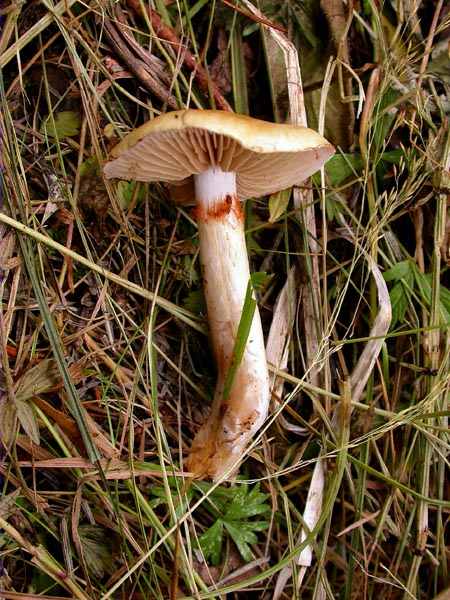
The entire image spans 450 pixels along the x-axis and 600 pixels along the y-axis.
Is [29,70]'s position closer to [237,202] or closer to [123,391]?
[237,202]

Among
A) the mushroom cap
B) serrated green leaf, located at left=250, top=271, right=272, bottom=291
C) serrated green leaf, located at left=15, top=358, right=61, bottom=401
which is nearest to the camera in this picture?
the mushroom cap

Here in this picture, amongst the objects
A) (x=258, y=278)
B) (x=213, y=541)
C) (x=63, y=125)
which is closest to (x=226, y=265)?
(x=258, y=278)

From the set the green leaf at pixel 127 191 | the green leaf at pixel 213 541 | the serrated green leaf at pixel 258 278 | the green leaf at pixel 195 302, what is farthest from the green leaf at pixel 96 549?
the green leaf at pixel 127 191

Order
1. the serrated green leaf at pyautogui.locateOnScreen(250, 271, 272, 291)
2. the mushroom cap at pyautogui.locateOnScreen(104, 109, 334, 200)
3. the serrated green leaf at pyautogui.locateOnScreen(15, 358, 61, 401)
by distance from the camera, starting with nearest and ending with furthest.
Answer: the mushroom cap at pyautogui.locateOnScreen(104, 109, 334, 200), the serrated green leaf at pyautogui.locateOnScreen(15, 358, 61, 401), the serrated green leaf at pyautogui.locateOnScreen(250, 271, 272, 291)

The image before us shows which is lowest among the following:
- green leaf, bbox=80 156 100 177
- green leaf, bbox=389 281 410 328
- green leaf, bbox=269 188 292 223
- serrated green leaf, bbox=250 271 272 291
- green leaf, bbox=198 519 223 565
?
green leaf, bbox=198 519 223 565

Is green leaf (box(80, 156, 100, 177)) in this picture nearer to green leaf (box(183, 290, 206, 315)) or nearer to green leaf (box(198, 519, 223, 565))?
green leaf (box(183, 290, 206, 315))

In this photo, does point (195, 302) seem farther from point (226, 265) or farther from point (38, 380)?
point (38, 380)

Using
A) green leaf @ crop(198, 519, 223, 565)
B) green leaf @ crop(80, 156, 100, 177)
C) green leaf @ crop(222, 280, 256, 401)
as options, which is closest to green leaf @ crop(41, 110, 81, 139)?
green leaf @ crop(80, 156, 100, 177)
